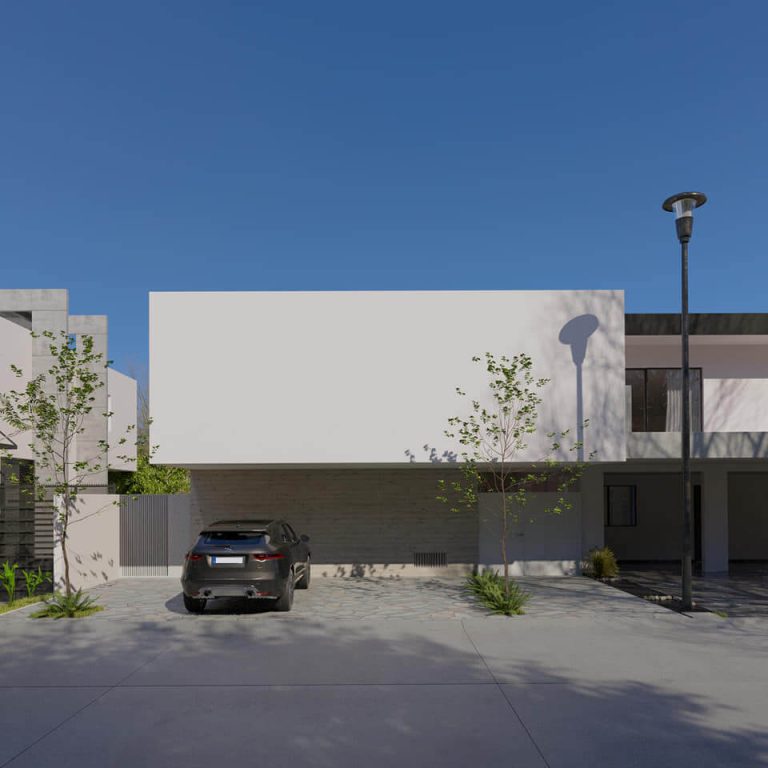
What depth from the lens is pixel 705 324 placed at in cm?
1516

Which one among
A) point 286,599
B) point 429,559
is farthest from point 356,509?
point 286,599

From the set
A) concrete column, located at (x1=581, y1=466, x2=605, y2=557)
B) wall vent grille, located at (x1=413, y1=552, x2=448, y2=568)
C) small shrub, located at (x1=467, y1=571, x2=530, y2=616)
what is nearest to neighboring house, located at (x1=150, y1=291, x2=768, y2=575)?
small shrub, located at (x1=467, y1=571, x2=530, y2=616)

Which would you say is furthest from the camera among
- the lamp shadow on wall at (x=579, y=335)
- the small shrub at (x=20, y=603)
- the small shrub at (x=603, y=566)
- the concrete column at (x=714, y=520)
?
Answer: the concrete column at (x=714, y=520)

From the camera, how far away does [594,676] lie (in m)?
7.22

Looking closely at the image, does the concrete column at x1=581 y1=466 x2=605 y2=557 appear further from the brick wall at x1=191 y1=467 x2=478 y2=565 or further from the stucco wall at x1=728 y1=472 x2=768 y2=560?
the stucco wall at x1=728 y1=472 x2=768 y2=560

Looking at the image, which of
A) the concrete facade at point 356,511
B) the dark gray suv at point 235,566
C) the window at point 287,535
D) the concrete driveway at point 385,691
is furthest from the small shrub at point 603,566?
the dark gray suv at point 235,566

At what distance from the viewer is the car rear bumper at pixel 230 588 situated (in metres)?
10.5

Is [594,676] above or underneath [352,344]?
underneath

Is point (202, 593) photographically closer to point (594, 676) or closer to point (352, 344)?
point (352, 344)

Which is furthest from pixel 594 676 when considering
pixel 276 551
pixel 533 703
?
pixel 276 551

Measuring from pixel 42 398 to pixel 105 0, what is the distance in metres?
8.57

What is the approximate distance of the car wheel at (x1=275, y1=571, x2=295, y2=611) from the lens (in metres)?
11.0

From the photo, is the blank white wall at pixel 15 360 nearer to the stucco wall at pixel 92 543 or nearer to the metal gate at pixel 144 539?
the stucco wall at pixel 92 543

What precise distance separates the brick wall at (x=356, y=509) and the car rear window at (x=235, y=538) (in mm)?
4773
